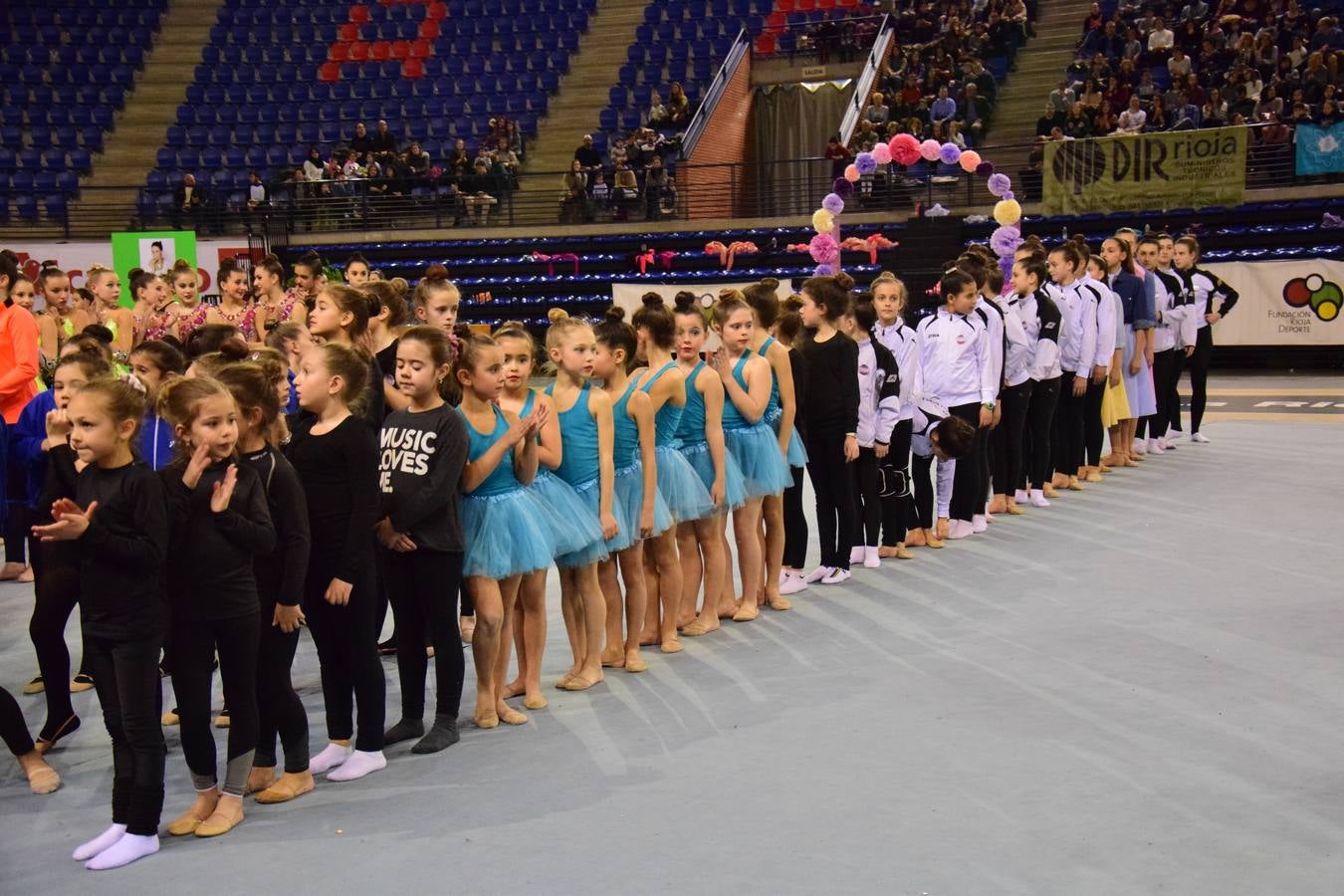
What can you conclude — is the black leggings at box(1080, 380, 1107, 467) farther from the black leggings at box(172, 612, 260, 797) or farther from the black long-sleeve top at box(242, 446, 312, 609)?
the black leggings at box(172, 612, 260, 797)

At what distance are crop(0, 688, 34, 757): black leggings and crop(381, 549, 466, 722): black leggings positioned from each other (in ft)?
3.83

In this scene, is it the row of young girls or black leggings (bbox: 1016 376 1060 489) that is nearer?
the row of young girls

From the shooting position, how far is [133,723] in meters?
3.51

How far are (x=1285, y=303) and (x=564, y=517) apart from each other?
13242mm

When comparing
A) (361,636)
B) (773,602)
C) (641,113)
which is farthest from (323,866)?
(641,113)

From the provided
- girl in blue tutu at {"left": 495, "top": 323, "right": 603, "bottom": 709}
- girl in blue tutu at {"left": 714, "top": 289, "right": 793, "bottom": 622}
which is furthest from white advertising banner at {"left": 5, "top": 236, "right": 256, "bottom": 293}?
girl in blue tutu at {"left": 495, "top": 323, "right": 603, "bottom": 709}

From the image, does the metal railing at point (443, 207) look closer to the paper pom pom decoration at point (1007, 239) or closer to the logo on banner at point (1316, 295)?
the logo on banner at point (1316, 295)

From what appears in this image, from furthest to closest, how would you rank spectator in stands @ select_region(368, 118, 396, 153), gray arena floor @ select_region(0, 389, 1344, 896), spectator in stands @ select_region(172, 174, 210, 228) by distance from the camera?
spectator in stands @ select_region(368, 118, 396, 153) < spectator in stands @ select_region(172, 174, 210, 228) < gray arena floor @ select_region(0, 389, 1344, 896)

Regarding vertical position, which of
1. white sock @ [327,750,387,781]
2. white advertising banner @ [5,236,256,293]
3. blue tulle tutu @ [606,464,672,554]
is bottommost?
white sock @ [327,750,387,781]

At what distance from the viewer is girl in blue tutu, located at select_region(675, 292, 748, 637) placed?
220 inches

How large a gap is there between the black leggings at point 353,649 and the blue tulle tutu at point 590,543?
0.86 meters

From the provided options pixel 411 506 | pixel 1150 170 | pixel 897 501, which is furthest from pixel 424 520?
pixel 1150 170

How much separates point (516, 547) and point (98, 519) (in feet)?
4.58

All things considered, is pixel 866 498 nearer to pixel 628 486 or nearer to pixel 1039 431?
pixel 628 486
